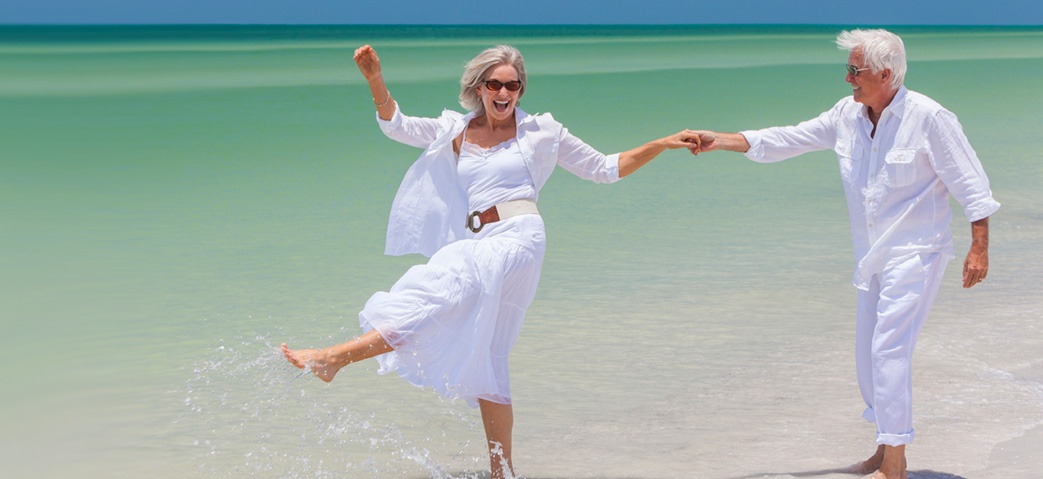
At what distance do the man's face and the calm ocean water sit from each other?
1.43 metres

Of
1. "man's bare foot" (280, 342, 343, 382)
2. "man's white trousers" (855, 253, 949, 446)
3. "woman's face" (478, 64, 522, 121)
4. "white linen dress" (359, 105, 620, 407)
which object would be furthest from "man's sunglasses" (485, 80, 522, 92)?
"man's white trousers" (855, 253, 949, 446)

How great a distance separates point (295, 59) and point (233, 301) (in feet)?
131

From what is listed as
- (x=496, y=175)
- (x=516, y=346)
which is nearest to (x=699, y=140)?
(x=496, y=175)

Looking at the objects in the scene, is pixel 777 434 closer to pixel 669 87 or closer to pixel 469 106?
pixel 469 106

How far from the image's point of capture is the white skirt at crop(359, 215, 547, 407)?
4238 mm

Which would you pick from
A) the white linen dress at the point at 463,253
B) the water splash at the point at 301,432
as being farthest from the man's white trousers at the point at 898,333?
the water splash at the point at 301,432

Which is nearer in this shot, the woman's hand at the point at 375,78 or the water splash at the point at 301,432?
the woman's hand at the point at 375,78

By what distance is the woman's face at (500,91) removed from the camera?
4.41 meters

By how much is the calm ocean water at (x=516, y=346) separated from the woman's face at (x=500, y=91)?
122 cm

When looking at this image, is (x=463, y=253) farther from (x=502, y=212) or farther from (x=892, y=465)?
(x=892, y=465)

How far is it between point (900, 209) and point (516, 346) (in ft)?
8.67

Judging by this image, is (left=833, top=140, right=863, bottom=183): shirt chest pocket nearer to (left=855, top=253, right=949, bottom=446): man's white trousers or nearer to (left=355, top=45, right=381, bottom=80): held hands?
(left=855, top=253, right=949, bottom=446): man's white trousers

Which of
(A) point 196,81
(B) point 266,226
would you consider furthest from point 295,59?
(B) point 266,226

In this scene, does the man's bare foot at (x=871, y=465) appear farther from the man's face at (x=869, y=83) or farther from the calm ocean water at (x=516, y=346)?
the man's face at (x=869, y=83)
